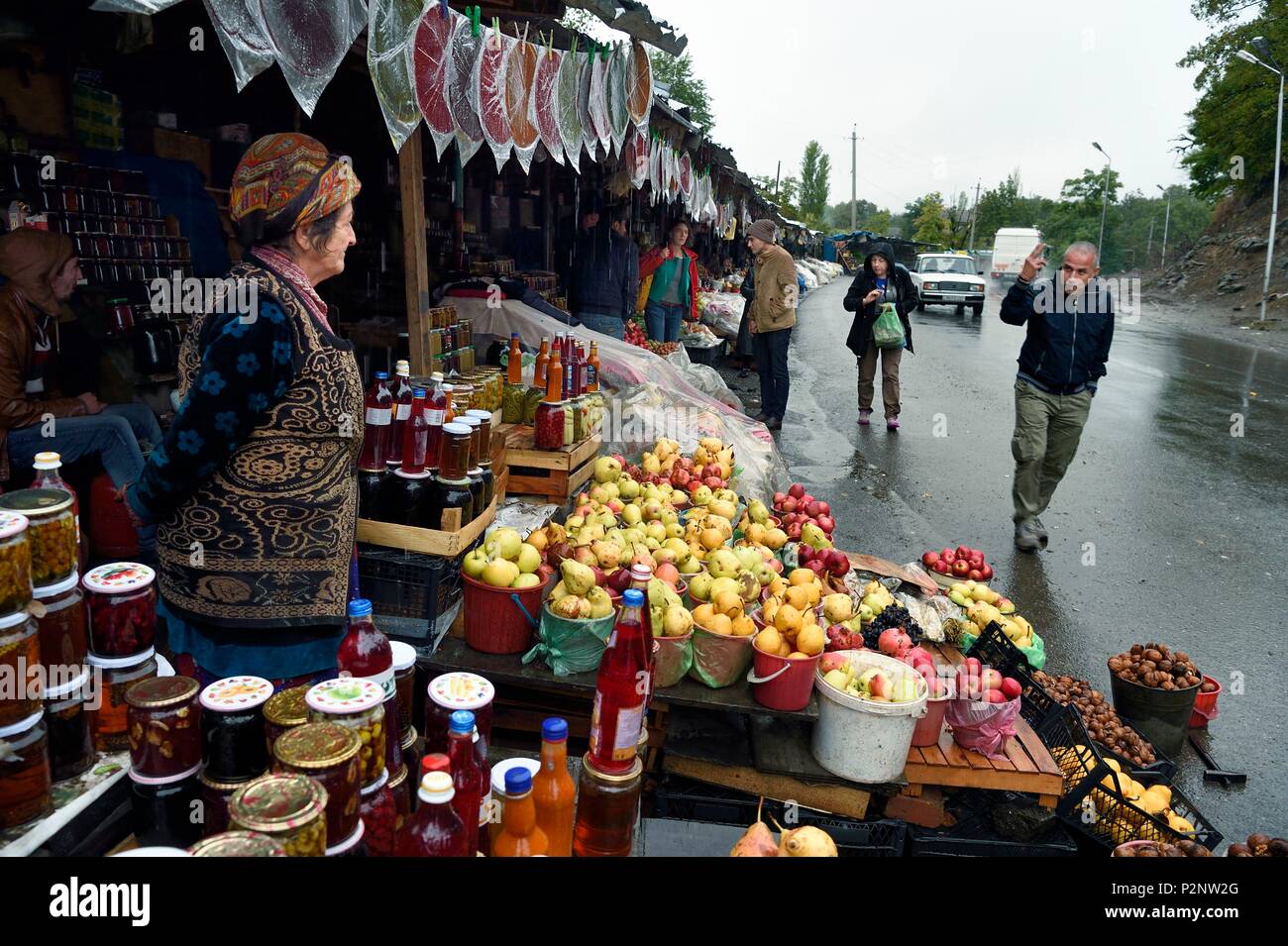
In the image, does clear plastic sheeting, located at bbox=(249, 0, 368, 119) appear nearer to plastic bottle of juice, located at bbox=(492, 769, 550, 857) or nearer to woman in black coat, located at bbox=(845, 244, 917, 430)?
plastic bottle of juice, located at bbox=(492, 769, 550, 857)

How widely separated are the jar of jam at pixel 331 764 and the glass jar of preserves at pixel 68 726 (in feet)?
1.91

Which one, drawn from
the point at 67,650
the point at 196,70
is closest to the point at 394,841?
the point at 67,650

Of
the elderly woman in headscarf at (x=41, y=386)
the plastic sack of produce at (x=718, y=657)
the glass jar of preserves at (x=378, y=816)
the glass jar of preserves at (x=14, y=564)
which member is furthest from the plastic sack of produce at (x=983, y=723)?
the elderly woman in headscarf at (x=41, y=386)

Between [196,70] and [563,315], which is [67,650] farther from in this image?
[196,70]

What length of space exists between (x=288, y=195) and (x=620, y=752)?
5.97 ft

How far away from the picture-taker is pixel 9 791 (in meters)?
1.58

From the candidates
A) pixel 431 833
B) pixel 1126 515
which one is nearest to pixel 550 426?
pixel 431 833

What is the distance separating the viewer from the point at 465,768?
1.76m

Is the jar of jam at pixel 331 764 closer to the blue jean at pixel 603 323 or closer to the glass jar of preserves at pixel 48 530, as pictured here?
the glass jar of preserves at pixel 48 530

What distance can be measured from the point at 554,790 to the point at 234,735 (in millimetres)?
750

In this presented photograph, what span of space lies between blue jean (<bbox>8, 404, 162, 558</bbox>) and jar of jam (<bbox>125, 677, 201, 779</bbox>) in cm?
319

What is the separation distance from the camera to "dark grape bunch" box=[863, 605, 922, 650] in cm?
408

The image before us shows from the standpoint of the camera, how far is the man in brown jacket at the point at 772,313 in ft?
31.4

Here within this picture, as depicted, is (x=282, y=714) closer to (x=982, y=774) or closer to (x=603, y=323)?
(x=982, y=774)
